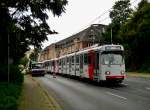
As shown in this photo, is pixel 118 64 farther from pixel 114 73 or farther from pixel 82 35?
pixel 82 35

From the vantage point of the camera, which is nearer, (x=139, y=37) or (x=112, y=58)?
(x=112, y=58)

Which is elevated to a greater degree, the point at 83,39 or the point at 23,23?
the point at 83,39

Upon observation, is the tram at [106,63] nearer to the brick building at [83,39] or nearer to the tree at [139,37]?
the tree at [139,37]

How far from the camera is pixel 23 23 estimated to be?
25719mm

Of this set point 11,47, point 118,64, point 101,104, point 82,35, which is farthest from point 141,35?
point 82,35

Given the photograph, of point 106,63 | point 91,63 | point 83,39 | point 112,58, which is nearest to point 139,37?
point 91,63

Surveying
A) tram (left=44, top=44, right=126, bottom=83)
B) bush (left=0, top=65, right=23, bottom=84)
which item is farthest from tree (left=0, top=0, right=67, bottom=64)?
tram (left=44, top=44, right=126, bottom=83)

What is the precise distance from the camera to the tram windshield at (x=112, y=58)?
1166 inches

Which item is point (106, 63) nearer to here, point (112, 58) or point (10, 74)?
point (112, 58)

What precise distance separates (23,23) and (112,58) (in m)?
7.58

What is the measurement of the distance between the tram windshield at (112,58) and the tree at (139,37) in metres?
30.5

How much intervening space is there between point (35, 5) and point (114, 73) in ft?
33.5

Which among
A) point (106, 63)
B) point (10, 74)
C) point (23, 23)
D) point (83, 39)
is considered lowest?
point (10, 74)

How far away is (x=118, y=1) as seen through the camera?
328ft
